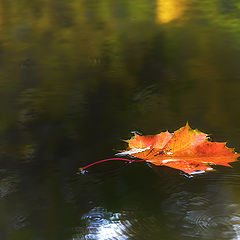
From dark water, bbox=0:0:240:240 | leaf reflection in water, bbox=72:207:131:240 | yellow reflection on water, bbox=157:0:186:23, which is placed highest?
leaf reflection in water, bbox=72:207:131:240

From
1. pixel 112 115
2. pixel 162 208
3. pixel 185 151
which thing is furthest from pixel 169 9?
pixel 162 208

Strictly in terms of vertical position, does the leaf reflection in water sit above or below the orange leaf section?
above

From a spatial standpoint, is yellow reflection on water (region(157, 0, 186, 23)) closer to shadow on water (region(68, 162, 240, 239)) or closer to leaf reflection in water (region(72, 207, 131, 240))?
shadow on water (region(68, 162, 240, 239))

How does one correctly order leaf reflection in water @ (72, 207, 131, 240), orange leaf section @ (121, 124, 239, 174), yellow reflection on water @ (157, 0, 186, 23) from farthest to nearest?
yellow reflection on water @ (157, 0, 186, 23) < orange leaf section @ (121, 124, 239, 174) < leaf reflection in water @ (72, 207, 131, 240)

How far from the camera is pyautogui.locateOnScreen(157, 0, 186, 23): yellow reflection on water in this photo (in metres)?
3.16

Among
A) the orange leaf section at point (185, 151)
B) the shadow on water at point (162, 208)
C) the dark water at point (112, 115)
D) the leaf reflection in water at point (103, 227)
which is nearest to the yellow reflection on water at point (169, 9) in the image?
the dark water at point (112, 115)

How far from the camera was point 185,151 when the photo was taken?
3.87ft

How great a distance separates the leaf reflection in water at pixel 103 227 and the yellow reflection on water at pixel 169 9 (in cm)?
233

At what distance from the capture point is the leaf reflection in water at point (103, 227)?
0.88m

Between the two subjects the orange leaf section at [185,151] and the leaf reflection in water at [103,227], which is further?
the orange leaf section at [185,151]

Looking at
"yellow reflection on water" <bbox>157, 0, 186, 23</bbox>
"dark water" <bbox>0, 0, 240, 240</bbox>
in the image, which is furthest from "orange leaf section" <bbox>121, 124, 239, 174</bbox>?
"yellow reflection on water" <bbox>157, 0, 186, 23</bbox>

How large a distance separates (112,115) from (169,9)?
2037 millimetres

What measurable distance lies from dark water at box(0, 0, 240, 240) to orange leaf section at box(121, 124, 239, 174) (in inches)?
1.6

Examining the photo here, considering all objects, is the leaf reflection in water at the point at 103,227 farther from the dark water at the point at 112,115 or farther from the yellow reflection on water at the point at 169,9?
the yellow reflection on water at the point at 169,9
